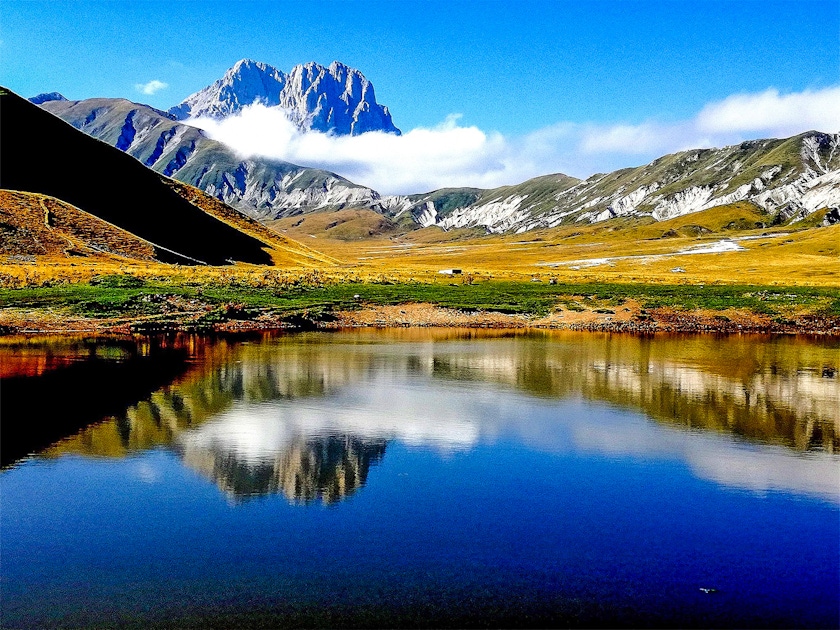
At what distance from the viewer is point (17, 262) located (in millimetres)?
73938

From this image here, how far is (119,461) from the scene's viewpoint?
64.2ft

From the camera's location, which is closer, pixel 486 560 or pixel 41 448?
pixel 486 560

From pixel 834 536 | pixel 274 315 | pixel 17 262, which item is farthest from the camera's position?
pixel 17 262

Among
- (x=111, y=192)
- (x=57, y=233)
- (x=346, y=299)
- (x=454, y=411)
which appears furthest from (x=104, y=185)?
(x=454, y=411)

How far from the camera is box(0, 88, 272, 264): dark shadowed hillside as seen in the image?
110938mm

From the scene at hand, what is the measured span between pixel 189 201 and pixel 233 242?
2179 centimetres

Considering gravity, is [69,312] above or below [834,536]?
above

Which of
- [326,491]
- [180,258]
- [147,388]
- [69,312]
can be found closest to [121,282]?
[69,312]

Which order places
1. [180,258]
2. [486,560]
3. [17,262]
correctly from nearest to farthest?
[486,560], [17,262], [180,258]

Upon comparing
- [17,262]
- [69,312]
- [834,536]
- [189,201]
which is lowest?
[834,536]

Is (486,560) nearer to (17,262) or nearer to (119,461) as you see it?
(119,461)

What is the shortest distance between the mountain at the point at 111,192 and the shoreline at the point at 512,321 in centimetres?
4646

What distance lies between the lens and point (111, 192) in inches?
4756

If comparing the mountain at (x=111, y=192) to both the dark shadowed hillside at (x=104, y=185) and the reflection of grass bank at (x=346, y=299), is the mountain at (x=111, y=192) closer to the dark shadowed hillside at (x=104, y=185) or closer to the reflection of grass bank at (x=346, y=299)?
the dark shadowed hillside at (x=104, y=185)
